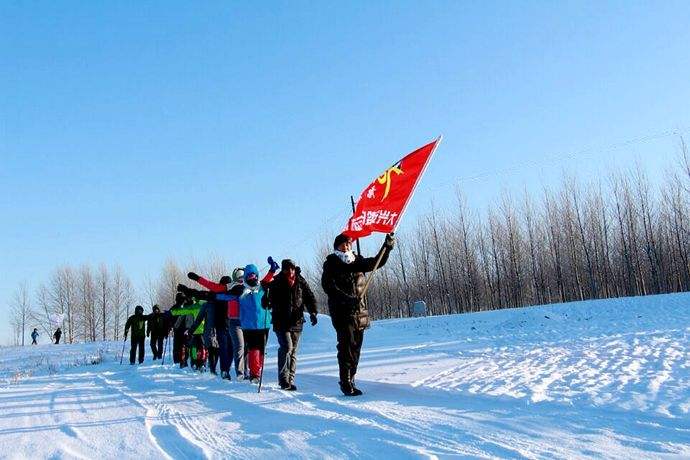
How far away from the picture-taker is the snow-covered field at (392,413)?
143 inches

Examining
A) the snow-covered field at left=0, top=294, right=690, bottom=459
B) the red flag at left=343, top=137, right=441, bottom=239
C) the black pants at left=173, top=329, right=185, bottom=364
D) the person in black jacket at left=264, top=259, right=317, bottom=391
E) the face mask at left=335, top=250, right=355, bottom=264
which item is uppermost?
the red flag at left=343, top=137, right=441, bottom=239

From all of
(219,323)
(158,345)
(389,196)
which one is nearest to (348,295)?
(389,196)

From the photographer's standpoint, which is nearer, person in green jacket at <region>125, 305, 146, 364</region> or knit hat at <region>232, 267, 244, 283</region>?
knit hat at <region>232, 267, 244, 283</region>

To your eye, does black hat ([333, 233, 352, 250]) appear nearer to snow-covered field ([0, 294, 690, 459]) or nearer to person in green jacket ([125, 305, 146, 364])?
snow-covered field ([0, 294, 690, 459])

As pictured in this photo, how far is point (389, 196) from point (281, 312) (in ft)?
7.57

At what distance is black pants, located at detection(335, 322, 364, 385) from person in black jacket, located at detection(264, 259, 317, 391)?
0.84m

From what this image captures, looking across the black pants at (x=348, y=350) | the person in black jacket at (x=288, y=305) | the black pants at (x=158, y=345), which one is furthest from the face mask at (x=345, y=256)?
the black pants at (x=158, y=345)

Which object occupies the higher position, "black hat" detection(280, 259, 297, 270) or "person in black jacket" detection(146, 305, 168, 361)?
"black hat" detection(280, 259, 297, 270)

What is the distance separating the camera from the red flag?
7941mm

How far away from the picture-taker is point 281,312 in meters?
7.22

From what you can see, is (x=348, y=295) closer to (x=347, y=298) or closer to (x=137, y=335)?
(x=347, y=298)

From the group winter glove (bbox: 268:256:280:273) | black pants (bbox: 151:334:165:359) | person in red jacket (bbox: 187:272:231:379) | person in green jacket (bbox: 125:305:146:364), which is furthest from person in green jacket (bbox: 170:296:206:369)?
winter glove (bbox: 268:256:280:273)

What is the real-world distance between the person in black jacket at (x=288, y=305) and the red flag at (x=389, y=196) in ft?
3.67

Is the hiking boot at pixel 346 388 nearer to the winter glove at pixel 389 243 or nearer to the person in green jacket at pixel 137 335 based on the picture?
the winter glove at pixel 389 243
